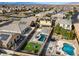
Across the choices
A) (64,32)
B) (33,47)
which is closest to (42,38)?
(33,47)

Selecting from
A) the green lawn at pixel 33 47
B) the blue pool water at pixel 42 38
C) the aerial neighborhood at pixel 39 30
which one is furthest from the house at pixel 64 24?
the green lawn at pixel 33 47

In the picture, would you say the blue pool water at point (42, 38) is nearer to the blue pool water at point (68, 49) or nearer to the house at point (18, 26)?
the house at point (18, 26)

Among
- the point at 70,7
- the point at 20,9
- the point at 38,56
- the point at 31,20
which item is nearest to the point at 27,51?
the point at 38,56

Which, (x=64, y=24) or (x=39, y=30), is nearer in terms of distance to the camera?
(x=64, y=24)

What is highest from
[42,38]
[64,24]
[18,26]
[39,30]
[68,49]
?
[64,24]

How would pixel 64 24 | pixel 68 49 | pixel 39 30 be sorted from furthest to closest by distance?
1. pixel 39 30
2. pixel 64 24
3. pixel 68 49

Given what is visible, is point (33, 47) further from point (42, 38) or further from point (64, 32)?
point (64, 32)

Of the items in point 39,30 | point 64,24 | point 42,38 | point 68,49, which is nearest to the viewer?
point 68,49
